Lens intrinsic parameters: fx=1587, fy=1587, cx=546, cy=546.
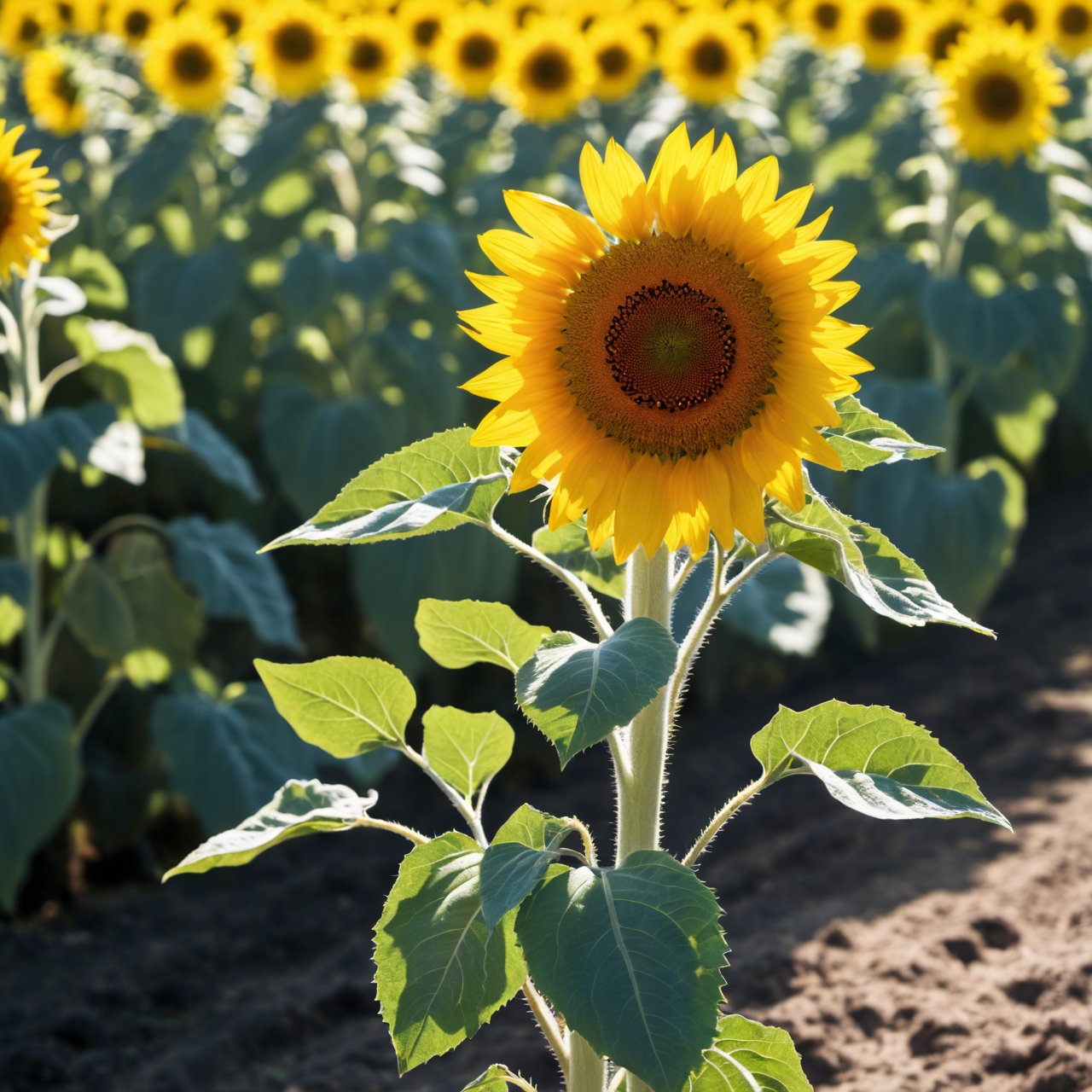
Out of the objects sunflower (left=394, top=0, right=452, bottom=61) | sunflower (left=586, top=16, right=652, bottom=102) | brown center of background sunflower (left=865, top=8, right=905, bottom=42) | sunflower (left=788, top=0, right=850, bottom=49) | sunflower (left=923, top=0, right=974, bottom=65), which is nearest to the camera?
sunflower (left=923, top=0, right=974, bottom=65)

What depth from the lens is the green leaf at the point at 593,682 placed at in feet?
4.85

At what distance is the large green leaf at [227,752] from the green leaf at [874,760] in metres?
1.83

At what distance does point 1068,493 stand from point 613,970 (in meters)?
5.82

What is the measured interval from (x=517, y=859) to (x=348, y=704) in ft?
1.27

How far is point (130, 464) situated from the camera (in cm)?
334

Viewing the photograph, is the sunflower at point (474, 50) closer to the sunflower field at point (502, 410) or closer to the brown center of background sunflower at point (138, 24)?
the sunflower field at point (502, 410)

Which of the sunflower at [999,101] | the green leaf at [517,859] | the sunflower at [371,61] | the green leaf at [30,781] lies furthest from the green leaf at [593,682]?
the sunflower at [371,61]

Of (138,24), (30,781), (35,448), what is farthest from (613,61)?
(30,781)

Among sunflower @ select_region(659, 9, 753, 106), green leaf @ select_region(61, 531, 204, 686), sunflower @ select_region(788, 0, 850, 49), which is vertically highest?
sunflower @ select_region(788, 0, 850, 49)

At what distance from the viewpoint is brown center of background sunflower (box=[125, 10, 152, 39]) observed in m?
7.10

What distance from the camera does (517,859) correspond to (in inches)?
65.1

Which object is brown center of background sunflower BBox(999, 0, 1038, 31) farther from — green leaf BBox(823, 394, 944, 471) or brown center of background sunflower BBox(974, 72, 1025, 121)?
green leaf BBox(823, 394, 944, 471)

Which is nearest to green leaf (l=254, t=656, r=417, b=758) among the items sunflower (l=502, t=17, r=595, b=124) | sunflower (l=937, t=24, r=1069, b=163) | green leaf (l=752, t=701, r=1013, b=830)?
green leaf (l=752, t=701, r=1013, b=830)

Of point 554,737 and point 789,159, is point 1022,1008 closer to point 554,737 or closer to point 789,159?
point 554,737
